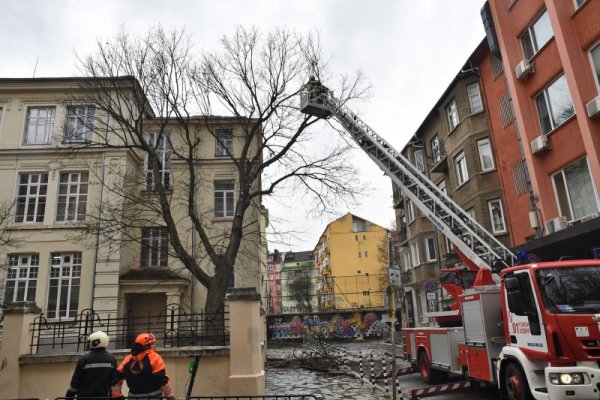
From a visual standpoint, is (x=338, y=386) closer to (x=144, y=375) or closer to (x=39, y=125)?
(x=144, y=375)

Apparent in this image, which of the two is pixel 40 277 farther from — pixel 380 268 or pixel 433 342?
pixel 380 268

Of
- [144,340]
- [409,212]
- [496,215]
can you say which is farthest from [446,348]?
[409,212]

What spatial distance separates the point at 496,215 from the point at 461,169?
3.59m

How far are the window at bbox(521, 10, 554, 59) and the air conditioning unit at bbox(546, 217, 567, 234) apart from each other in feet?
19.4

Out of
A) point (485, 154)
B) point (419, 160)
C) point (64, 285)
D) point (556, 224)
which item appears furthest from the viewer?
point (419, 160)

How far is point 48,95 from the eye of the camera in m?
23.8

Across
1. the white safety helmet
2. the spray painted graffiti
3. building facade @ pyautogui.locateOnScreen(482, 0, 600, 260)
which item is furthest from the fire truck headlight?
the spray painted graffiti

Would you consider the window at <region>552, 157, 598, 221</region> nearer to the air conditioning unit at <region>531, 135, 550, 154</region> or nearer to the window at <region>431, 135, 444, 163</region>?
the air conditioning unit at <region>531, 135, 550, 154</region>

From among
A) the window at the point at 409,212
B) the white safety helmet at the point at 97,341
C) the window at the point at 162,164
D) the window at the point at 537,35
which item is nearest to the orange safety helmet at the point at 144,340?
the white safety helmet at the point at 97,341

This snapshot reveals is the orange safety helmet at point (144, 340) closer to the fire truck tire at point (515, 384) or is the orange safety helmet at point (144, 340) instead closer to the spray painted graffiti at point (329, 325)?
the fire truck tire at point (515, 384)

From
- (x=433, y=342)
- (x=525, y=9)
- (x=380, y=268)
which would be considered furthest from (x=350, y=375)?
(x=380, y=268)

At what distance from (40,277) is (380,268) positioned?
5663 centimetres

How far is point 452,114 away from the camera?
921 inches

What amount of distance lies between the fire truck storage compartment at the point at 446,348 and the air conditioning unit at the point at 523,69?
31.4ft
